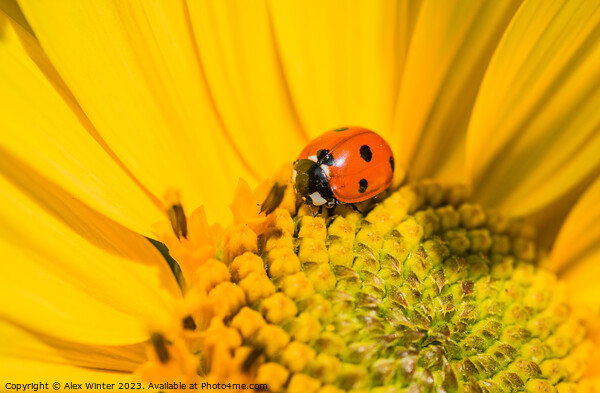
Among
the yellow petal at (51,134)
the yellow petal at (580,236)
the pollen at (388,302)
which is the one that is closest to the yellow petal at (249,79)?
the pollen at (388,302)

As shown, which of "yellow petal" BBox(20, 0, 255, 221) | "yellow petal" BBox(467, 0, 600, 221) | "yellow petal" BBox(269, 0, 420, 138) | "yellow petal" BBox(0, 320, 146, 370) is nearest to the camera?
"yellow petal" BBox(0, 320, 146, 370)

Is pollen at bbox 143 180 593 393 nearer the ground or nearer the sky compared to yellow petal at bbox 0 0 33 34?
nearer the ground

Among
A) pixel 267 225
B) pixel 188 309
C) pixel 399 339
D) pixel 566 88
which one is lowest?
pixel 399 339

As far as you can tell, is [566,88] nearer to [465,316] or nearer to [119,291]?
[465,316]

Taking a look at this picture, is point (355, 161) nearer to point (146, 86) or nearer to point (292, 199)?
point (292, 199)

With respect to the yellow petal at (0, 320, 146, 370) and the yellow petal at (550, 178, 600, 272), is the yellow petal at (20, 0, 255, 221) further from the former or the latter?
the yellow petal at (550, 178, 600, 272)

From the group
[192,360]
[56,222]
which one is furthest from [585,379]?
[56,222]

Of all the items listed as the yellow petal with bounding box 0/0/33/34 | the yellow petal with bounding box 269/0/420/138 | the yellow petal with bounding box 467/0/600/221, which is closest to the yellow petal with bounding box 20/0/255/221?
the yellow petal with bounding box 0/0/33/34

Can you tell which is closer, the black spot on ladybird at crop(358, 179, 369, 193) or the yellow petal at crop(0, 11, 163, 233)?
the yellow petal at crop(0, 11, 163, 233)
